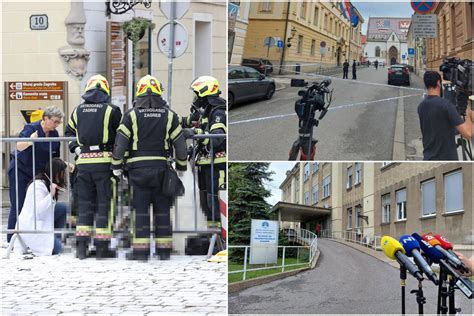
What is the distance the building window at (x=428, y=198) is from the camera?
367 cm

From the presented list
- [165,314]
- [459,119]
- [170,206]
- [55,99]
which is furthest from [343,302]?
[55,99]

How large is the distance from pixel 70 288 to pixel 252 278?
256cm

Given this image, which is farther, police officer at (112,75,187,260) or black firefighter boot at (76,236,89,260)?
black firefighter boot at (76,236,89,260)

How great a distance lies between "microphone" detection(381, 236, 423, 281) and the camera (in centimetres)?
353

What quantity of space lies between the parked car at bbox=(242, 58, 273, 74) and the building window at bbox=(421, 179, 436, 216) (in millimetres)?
860

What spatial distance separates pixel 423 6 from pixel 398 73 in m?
0.31

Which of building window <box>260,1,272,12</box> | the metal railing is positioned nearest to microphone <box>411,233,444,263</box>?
the metal railing

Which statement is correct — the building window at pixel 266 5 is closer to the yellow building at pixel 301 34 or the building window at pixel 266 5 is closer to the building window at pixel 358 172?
the yellow building at pixel 301 34

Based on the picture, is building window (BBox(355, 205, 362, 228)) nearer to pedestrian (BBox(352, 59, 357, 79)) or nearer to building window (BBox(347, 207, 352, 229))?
building window (BBox(347, 207, 352, 229))

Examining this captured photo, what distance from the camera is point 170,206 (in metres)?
7.14

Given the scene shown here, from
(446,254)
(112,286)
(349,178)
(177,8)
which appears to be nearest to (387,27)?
(349,178)

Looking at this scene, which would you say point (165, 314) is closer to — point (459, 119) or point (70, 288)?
point (70, 288)

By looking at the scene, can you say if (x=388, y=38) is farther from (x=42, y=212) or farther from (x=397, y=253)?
(x=42, y=212)

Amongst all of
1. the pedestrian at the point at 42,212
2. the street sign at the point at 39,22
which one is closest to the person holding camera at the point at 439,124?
the pedestrian at the point at 42,212
